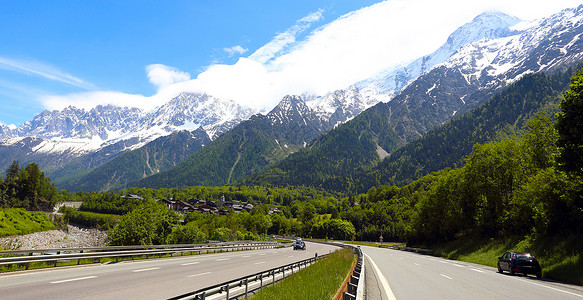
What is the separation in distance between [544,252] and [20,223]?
4713 inches

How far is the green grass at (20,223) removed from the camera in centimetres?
8881

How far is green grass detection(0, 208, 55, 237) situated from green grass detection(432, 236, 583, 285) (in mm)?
98489

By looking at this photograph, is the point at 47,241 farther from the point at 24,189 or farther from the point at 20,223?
the point at 24,189

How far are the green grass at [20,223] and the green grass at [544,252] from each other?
3878 inches

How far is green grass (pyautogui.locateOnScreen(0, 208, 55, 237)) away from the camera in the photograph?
291 ft

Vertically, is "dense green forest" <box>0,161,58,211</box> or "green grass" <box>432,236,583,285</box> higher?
"dense green forest" <box>0,161,58,211</box>

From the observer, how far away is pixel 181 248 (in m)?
35.0

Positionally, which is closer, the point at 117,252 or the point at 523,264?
the point at 523,264

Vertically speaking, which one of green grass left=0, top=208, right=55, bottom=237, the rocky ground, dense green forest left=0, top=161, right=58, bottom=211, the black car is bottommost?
the rocky ground

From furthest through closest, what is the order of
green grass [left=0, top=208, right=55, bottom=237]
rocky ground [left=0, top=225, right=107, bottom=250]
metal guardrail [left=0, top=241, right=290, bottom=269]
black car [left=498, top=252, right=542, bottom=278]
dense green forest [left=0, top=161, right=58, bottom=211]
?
dense green forest [left=0, top=161, right=58, bottom=211]
green grass [left=0, top=208, right=55, bottom=237]
rocky ground [left=0, top=225, right=107, bottom=250]
black car [left=498, top=252, right=542, bottom=278]
metal guardrail [left=0, top=241, right=290, bottom=269]

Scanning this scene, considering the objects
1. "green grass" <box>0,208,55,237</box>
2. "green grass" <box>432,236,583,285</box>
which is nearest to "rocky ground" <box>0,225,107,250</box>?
"green grass" <box>0,208,55,237</box>

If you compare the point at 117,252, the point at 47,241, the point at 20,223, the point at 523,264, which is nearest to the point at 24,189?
the point at 20,223

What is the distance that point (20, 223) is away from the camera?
321 ft

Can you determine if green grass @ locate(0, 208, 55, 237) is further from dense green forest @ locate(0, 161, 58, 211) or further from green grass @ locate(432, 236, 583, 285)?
green grass @ locate(432, 236, 583, 285)
